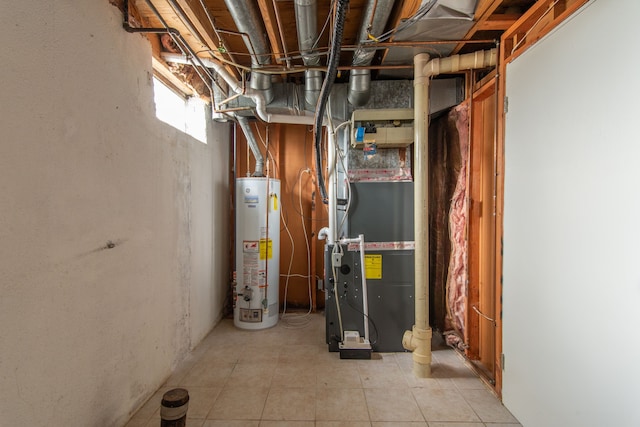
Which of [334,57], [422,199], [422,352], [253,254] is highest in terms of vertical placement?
[334,57]

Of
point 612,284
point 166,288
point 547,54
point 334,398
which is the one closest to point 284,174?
point 166,288

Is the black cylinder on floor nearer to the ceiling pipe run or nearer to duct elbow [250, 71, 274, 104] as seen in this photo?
the ceiling pipe run

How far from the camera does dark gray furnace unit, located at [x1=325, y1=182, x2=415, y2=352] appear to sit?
2504mm

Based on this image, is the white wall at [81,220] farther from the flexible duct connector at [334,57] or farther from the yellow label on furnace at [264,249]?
the flexible duct connector at [334,57]

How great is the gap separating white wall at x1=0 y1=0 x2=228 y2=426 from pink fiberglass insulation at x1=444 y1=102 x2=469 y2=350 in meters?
2.27

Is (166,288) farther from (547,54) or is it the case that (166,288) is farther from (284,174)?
(547,54)

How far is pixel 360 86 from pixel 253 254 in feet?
6.12

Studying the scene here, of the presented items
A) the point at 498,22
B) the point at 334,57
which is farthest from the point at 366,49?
the point at 498,22

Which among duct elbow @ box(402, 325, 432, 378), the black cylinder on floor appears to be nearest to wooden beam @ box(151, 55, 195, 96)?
the black cylinder on floor

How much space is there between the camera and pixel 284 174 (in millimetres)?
3492

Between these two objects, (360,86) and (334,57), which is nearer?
(334,57)

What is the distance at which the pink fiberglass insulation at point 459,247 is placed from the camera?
239 centimetres

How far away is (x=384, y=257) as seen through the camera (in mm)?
2512

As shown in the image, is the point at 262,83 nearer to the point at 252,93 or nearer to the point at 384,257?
the point at 252,93
